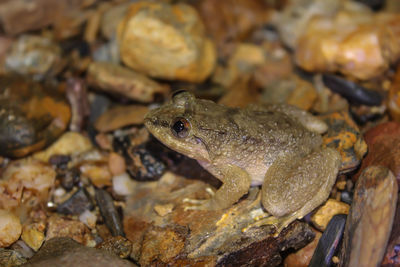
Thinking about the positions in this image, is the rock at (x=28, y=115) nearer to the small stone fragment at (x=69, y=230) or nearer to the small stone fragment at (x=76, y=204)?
the small stone fragment at (x=76, y=204)

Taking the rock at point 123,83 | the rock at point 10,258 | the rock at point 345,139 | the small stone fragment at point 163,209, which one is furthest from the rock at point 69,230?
the rock at point 345,139

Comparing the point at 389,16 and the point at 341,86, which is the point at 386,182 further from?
the point at 389,16

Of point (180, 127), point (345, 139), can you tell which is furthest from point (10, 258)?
point (345, 139)

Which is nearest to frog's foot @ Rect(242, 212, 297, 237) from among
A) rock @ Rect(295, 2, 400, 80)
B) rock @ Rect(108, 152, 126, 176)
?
rock @ Rect(108, 152, 126, 176)

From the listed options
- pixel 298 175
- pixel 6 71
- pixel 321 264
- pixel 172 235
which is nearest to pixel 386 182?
pixel 298 175

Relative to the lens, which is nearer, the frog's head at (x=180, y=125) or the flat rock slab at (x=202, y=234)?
the flat rock slab at (x=202, y=234)

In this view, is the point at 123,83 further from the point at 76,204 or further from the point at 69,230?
the point at 69,230

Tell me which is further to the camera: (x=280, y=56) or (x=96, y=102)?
(x=280, y=56)
